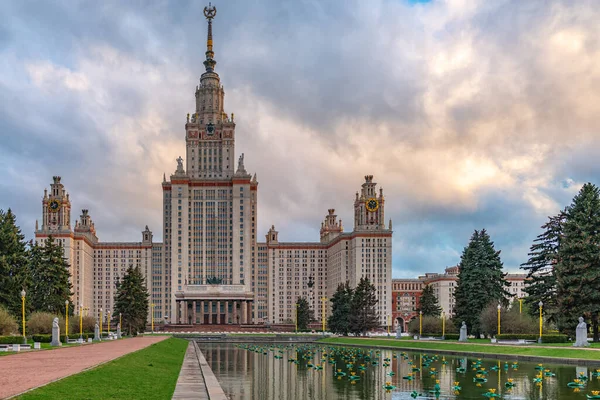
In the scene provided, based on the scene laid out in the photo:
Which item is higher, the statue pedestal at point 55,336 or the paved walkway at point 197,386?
the paved walkway at point 197,386

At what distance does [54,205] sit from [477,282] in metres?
136

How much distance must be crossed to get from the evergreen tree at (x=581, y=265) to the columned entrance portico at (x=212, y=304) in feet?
431

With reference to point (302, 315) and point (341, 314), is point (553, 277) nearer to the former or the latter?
point (341, 314)

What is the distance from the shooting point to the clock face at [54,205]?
18950 cm

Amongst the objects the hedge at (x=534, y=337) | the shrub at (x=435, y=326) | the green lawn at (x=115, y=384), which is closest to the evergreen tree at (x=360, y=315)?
the shrub at (x=435, y=326)

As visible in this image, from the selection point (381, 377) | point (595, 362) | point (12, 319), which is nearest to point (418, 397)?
point (381, 377)

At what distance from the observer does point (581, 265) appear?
60.9 meters

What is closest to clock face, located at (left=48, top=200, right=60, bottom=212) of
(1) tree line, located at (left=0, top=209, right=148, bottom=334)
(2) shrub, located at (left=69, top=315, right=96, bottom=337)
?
(1) tree line, located at (left=0, top=209, right=148, bottom=334)

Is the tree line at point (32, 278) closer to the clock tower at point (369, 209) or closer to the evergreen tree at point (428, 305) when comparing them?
the evergreen tree at point (428, 305)

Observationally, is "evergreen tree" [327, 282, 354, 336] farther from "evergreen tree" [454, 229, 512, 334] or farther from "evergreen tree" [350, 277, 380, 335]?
"evergreen tree" [454, 229, 512, 334]

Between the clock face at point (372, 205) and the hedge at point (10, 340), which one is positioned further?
the clock face at point (372, 205)

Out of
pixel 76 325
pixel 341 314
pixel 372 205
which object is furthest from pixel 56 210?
pixel 76 325

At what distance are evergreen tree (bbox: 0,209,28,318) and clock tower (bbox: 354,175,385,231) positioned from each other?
125 m

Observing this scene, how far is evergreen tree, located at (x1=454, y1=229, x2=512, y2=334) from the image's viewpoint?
3317 inches
